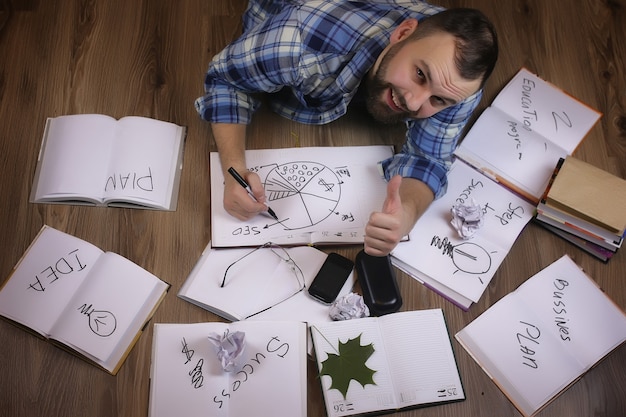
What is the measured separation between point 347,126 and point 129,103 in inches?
18.8

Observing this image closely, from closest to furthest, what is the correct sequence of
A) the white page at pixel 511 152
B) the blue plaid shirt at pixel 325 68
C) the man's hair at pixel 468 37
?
the man's hair at pixel 468 37
the blue plaid shirt at pixel 325 68
the white page at pixel 511 152

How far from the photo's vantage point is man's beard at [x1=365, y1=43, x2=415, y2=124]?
96 centimetres

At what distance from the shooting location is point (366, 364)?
936 millimetres

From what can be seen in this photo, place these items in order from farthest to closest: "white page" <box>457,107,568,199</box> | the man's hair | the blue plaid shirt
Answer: "white page" <box>457,107,568,199</box> → the blue plaid shirt → the man's hair

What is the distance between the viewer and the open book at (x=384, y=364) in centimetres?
92

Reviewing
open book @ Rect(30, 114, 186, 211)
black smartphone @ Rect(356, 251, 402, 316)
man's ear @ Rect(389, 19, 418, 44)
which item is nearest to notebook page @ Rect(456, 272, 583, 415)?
black smartphone @ Rect(356, 251, 402, 316)

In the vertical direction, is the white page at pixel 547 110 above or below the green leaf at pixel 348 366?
above

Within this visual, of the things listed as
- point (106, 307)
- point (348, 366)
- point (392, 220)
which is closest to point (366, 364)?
point (348, 366)

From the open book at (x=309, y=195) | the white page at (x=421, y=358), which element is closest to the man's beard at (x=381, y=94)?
the open book at (x=309, y=195)

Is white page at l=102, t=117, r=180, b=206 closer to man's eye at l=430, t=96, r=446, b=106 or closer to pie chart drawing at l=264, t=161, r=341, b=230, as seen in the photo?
pie chart drawing at l=264, t=161, r=341, b=230

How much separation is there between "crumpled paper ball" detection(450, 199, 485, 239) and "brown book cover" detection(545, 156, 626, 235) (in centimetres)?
14

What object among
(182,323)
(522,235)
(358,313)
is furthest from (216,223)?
(522,235)

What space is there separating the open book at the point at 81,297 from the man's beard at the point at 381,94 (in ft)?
1.69

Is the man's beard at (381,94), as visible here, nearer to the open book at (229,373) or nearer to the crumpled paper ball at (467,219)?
the crumpled paper ball at (467,219)
